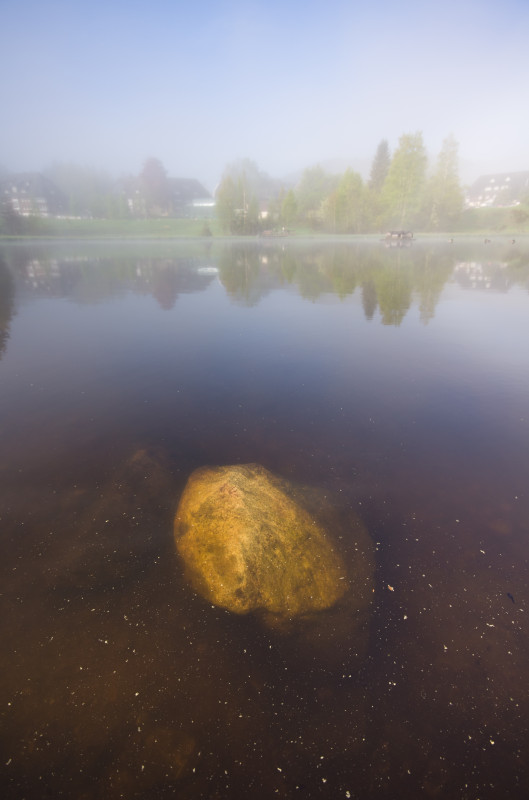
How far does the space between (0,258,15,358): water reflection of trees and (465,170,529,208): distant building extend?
15531cm

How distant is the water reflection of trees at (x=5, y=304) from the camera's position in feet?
46.6

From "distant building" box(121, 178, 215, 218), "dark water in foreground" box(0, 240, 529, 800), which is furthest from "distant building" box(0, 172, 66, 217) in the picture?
"dark water in foreground" box(0, 240, 529, 800)

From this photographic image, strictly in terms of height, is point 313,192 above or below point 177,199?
below

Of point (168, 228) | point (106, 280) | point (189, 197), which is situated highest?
point (189, 197)

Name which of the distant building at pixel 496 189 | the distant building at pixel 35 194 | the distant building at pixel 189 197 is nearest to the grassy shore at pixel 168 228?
the distant building at pixel 189 197

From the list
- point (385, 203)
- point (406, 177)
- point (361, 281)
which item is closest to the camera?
point (361, 281)

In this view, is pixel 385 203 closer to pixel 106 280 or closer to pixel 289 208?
pixel 289 208

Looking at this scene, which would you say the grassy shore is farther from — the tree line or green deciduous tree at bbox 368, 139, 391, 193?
green deciduous tree at bbox 368, 139, 391, 193

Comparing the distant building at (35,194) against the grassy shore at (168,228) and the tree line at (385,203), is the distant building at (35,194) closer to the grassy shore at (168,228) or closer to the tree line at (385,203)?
the grassy shore at (168,228)

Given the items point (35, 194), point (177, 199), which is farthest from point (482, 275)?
point (35, 194)

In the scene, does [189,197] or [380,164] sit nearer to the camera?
[380,164]

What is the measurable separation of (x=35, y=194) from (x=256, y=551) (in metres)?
159

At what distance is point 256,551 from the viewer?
4.81 meters

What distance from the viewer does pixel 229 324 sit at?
1591 cm
